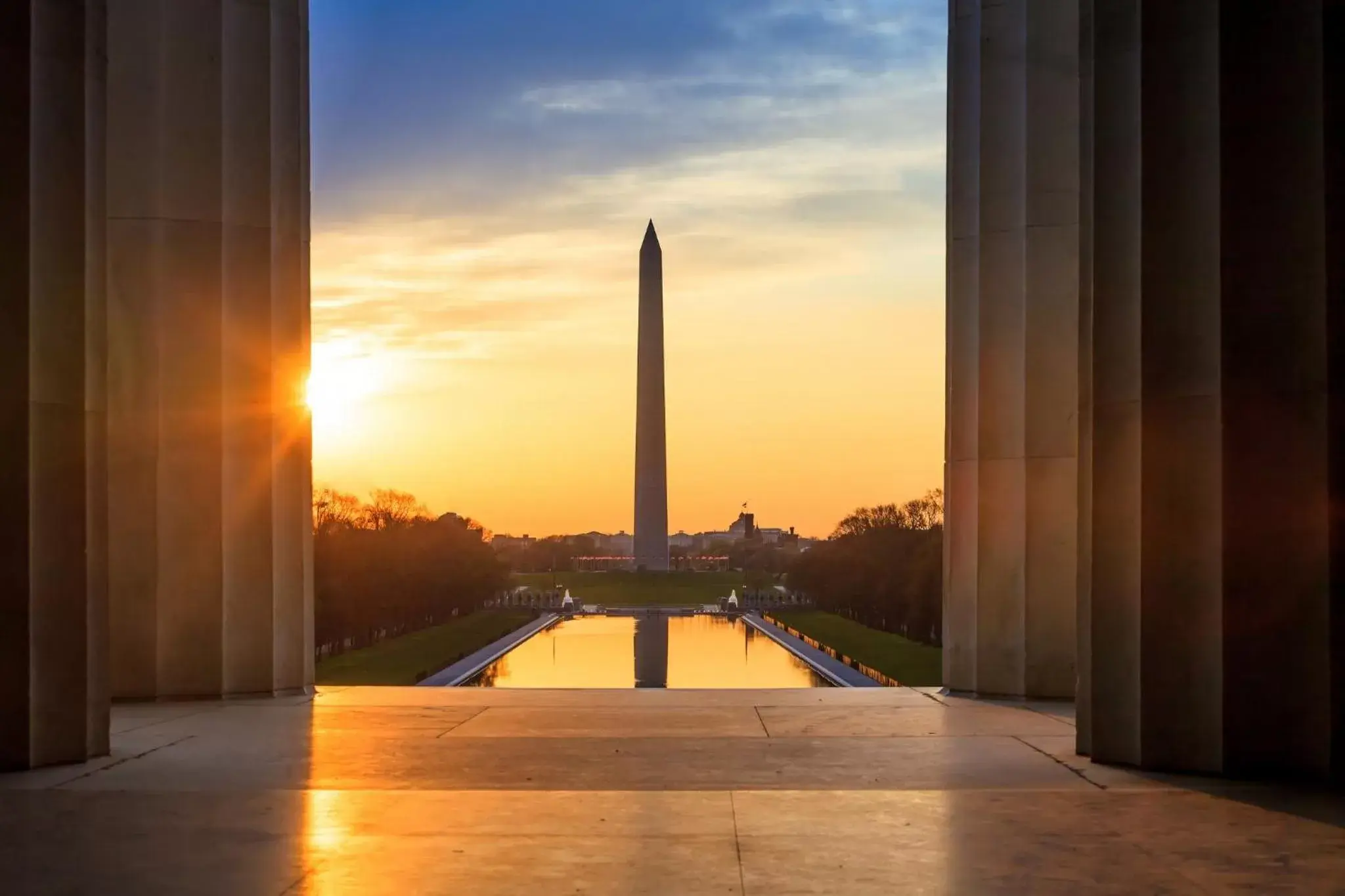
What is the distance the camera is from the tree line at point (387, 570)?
6912cm

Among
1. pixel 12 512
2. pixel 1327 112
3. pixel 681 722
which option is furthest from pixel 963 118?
pixel 12 512

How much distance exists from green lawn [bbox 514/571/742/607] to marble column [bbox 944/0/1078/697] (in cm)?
10406

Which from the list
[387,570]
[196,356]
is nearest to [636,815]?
[196,356]

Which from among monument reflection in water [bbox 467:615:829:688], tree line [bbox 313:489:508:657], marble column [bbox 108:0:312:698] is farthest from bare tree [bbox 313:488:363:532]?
marble column [bbox 108:0:312:698]

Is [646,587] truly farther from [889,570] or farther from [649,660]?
[649,660]

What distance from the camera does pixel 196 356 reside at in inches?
608

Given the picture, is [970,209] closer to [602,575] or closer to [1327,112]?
[1327,112]

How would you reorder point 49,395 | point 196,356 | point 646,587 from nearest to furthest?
point 49,395 → point 196,356 → point 646,587

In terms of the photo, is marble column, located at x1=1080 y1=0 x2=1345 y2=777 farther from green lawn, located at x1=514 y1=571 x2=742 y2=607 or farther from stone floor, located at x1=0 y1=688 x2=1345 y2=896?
green lawn, located at x1=514 y1=571 x2=742 y2=607

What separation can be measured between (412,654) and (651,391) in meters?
51.1

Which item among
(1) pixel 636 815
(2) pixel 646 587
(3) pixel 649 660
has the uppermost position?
(1) pixel 636 815

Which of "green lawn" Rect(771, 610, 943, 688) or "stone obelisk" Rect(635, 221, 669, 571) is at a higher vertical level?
"stone obelisk" Rect(635, 221, 669, 571)

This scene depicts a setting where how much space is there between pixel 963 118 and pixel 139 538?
10.5 metres

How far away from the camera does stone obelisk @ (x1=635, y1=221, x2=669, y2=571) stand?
112312 mm
